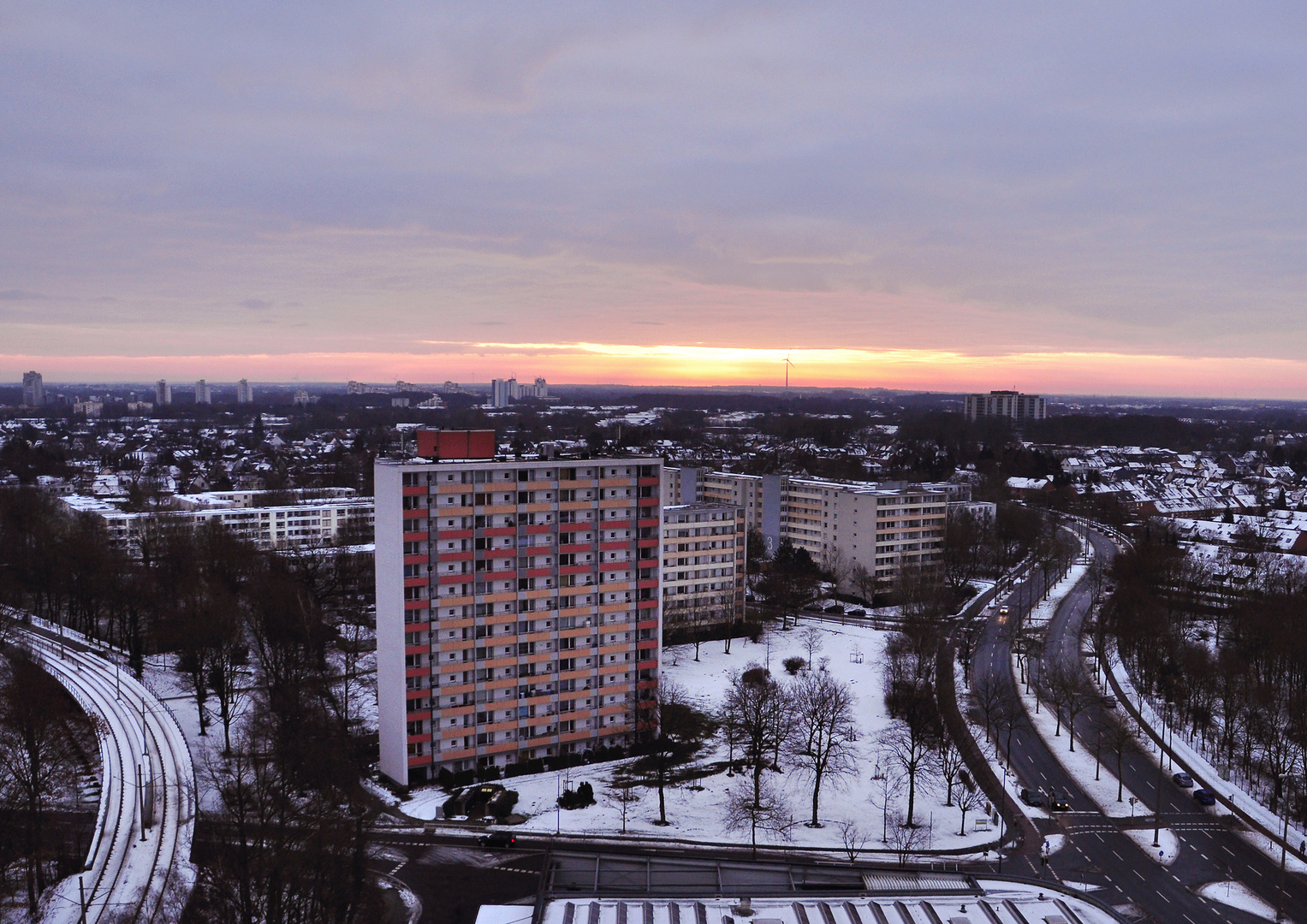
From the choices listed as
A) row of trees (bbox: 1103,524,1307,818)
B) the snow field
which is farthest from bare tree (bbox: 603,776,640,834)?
row of trees (bbox: 1103,524,1307,818)

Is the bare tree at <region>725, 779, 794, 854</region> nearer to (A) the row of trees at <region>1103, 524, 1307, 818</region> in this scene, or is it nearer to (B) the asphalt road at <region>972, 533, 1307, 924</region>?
(B) the asphalt road at <region>972, 533, 1307, 924</region>

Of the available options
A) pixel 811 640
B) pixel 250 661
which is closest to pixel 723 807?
pixel 811 640

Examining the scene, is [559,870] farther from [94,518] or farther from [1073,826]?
[94,518]

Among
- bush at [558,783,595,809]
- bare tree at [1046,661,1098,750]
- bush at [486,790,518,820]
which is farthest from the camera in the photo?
bare tree at [1046,661,1098,750]

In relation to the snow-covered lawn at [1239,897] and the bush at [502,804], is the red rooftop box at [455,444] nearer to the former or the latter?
the bush at [502,804]

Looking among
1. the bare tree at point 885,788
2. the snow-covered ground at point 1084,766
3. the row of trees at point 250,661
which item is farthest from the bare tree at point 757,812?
the row of trees at point 250,661

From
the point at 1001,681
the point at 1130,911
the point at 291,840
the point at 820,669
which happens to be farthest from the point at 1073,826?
the point at 291,840
